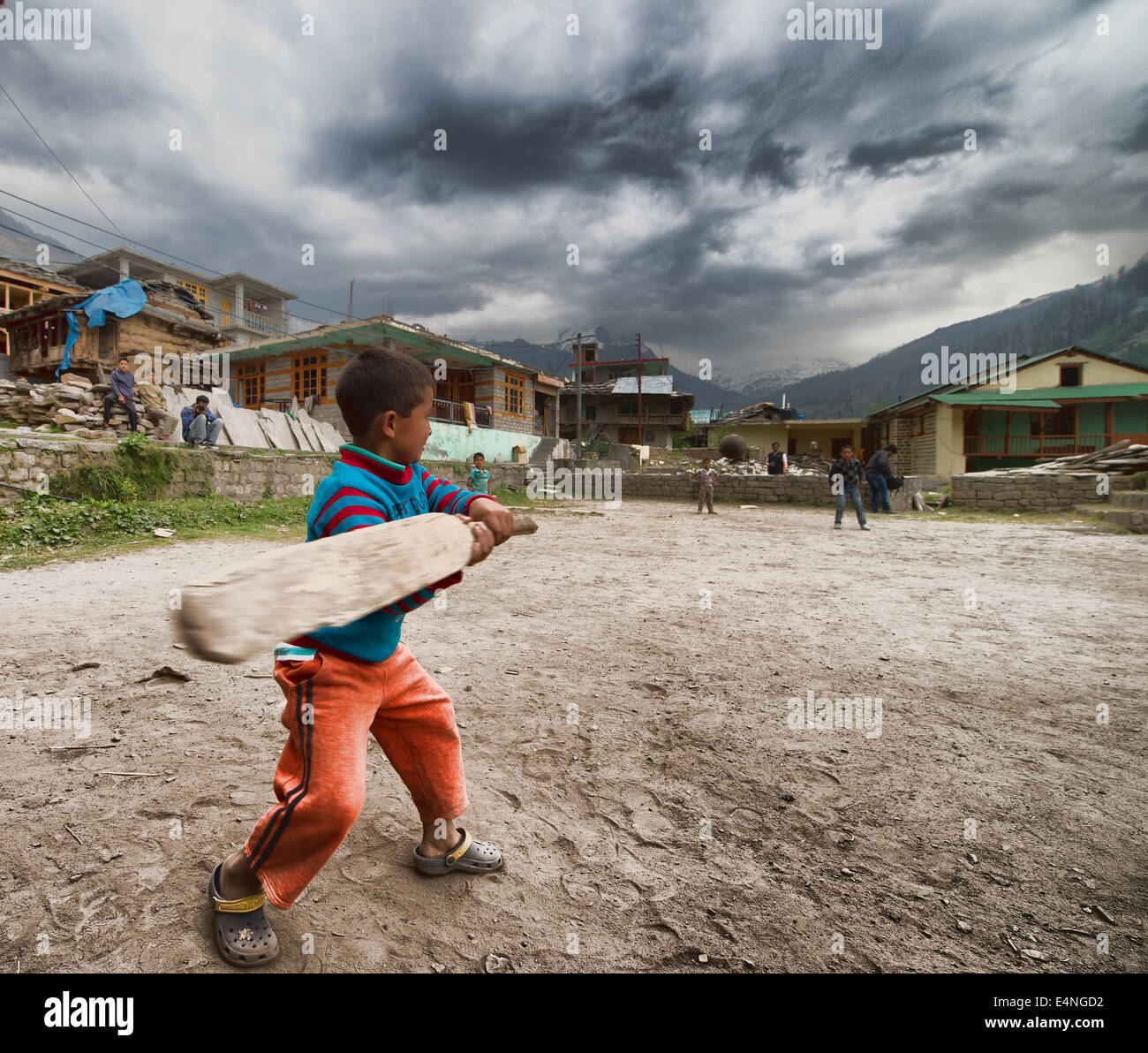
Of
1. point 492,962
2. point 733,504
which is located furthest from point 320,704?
point 733,504

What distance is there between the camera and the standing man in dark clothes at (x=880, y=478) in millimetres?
15625

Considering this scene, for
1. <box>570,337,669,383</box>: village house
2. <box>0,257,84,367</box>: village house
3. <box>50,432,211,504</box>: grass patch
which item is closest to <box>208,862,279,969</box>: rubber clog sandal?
<box>50,432,211,504</box>: grass patch

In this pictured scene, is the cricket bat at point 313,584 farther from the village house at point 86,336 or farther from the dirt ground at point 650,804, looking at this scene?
the village house at point 86,336

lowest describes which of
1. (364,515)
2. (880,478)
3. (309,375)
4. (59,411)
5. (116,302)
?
(364,515)

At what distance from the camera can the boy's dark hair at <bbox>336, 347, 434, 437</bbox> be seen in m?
1.49

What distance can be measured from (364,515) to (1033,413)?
113ft

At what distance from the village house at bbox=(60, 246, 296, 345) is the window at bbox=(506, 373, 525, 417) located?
17461mm

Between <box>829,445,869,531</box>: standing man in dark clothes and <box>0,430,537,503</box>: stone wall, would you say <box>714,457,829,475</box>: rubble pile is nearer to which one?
<box>829,445,869,531</box>: standing man in dark clothes

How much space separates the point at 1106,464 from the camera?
616 inches

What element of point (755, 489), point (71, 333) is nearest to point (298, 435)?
point (71, 333)

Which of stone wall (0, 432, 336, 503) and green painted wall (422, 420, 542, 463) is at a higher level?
green painted wall (422, 420, 542, 463)

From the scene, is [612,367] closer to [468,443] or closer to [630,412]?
[630,412]

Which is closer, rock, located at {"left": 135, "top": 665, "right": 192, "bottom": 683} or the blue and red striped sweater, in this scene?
the blue and red striped sweater

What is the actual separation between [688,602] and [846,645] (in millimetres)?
1575
